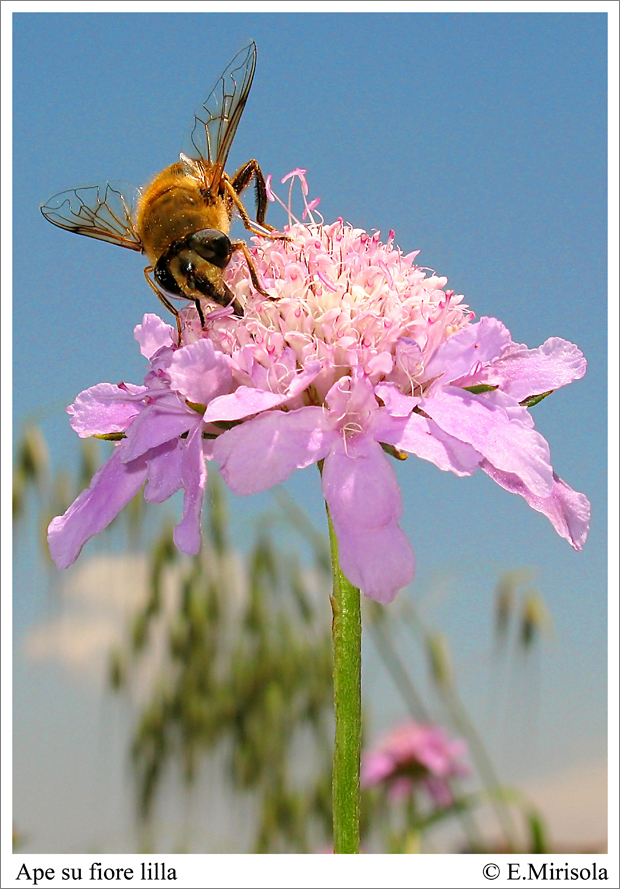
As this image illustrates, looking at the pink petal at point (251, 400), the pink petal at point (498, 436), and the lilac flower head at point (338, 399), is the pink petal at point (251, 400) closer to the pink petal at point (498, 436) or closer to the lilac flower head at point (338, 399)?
the lilac flower head at point (338, 399)

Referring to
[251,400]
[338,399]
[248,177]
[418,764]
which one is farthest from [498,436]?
[418,764]

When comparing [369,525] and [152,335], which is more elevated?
[152,335]

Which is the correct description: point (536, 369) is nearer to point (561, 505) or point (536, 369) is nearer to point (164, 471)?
point (561, 505)

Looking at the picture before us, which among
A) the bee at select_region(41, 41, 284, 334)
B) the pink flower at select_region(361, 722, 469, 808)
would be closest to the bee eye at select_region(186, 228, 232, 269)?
the bee at select_region(41, 41, 284, 334)

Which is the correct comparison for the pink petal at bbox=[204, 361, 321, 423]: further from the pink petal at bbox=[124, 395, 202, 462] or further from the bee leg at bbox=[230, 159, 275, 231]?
the bee leg at bbox=[230, 159, 275, 231]

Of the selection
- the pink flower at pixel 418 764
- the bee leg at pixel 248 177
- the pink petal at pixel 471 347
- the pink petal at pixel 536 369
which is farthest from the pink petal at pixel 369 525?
the pink flower at pixel 418 764

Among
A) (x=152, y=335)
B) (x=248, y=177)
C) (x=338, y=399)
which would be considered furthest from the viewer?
(x=248, y=177)

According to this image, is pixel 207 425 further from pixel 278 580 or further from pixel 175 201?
pixel 278 580
